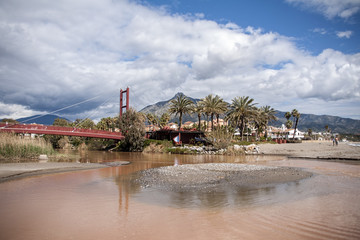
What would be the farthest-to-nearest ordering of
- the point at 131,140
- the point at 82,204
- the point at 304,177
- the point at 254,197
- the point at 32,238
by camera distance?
the point at 131,140
the point at 304,177
the point at 254,197
the point at 82,204
the point at 32,238

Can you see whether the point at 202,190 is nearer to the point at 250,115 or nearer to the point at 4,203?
the point at 4,203

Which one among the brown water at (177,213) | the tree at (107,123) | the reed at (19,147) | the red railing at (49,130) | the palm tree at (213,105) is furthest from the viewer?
the tree at (107,123)

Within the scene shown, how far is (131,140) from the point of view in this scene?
1815 inches

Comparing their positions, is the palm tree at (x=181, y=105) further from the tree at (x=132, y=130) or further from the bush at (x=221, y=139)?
the bush at (x=221, y=139)

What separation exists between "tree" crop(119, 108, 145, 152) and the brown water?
34.5 m

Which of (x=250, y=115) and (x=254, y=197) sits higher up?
(x=250, y=115)

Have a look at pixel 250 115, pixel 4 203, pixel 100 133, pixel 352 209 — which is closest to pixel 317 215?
pixel 352 209

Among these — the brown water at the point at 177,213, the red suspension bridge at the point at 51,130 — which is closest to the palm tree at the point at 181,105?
the red suspension bridge at the point at 51,130

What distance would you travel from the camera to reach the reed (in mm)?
21141

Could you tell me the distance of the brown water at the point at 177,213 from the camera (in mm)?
6090

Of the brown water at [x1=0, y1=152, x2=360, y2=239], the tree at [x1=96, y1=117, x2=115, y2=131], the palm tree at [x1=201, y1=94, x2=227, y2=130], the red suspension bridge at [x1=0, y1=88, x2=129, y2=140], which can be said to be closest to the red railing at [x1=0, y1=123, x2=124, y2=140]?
the red suspension bridge at [x1=0, y1=88, x2=129, y2=140]

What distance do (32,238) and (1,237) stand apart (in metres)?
0.75

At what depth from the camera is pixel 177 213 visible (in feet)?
25.2

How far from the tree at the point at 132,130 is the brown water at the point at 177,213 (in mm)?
34482
